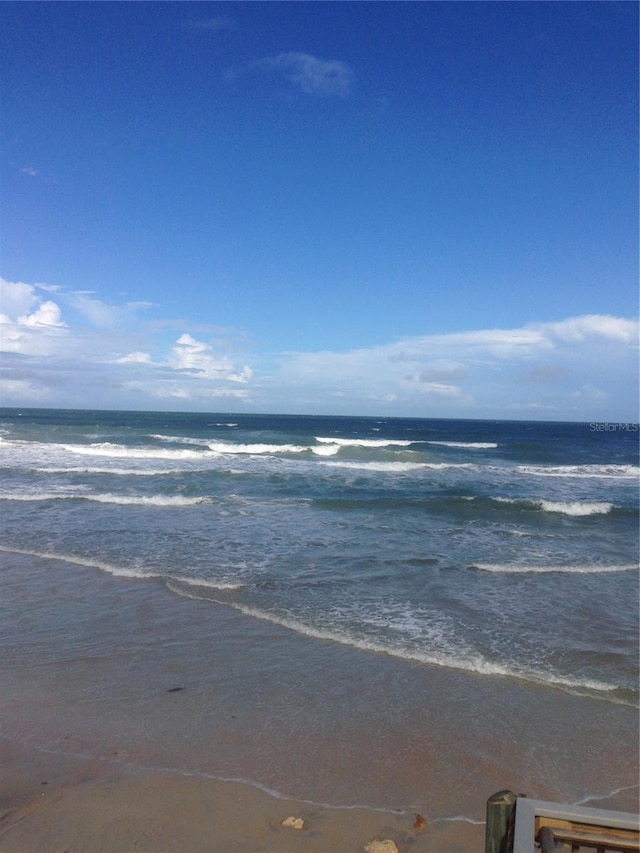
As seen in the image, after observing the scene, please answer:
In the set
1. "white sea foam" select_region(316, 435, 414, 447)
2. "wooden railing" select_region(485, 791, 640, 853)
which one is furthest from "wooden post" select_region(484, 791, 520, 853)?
"white sea foam" select_region(316, 435, 414, 447)

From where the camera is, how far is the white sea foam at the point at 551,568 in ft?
34.8

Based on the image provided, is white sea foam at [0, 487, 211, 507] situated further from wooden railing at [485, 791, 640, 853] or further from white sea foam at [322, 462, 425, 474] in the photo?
wooden railing at [485, 791, 640, 853]

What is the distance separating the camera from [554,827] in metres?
2.09

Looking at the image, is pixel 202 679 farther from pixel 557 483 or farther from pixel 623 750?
pixel 557 483

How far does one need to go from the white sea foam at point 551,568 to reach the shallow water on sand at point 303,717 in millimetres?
4569

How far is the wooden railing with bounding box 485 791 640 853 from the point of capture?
197 centimetres

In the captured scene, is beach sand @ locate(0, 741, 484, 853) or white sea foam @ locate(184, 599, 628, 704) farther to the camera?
white sea foam @ locate(184, 599, 628, 704)

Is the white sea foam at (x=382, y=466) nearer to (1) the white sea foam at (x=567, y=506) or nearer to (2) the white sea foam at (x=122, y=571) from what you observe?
(1) the white sea foam at (x=567, y=506)

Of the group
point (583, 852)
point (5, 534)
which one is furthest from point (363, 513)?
point (583, 852)

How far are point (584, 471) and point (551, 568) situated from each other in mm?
20859

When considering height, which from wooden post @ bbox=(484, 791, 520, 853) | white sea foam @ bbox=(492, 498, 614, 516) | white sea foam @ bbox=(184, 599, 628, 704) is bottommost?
white sea foam @ bbox=(184, 599, 628, 704)

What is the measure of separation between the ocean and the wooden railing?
2263mm

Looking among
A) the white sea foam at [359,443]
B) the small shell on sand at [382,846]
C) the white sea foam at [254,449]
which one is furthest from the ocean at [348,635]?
the white sea foam at [359,443]

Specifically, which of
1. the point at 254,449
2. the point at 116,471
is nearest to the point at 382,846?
the point at 116,471
